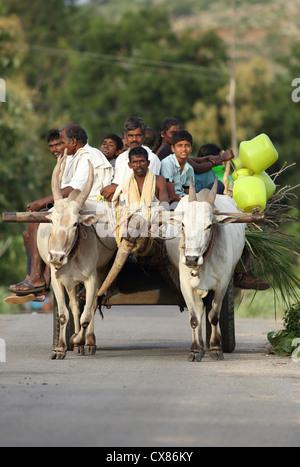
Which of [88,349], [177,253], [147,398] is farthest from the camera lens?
[88,349]

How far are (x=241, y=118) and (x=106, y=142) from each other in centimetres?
3118

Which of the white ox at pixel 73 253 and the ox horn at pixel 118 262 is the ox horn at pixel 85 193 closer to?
the white ox at pixel 73 253

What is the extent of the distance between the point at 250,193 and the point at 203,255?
54.4 inches

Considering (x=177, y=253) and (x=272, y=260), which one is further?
(x=272, y=260)

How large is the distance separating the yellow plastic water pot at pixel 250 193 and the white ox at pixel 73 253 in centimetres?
144

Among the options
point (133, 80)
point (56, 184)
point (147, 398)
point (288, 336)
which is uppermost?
point (133, 80)

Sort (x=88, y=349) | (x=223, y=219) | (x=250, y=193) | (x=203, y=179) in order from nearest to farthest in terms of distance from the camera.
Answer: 1. (x=223, y=219)
2. (x=88, y=349)
3. (x=250, y=193)
4. (x=203, y=179)

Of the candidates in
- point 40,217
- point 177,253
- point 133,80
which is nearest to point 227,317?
point 177,253

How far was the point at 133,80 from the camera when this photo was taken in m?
51.9

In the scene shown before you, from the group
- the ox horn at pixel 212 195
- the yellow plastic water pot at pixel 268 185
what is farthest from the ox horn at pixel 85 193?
the yellow plastic water pot at pixel 268 185

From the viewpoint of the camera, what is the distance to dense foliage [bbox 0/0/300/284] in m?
44.0

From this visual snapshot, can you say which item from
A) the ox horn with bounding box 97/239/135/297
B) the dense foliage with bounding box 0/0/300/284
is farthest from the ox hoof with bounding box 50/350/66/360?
the dense foliage with bounding box 0/0/300/284

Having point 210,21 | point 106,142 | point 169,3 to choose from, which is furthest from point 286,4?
point 106,142

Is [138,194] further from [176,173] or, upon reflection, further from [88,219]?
[176,173]
